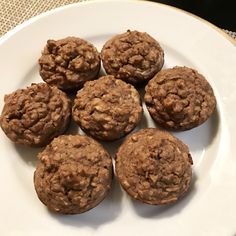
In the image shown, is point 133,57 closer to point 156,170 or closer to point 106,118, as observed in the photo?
point 106,118

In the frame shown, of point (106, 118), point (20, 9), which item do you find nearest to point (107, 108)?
point (106, 118)

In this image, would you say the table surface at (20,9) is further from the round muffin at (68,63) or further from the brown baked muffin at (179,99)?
the brown baked muffin at (179,99)

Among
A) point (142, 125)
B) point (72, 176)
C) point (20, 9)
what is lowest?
point (142, 125)

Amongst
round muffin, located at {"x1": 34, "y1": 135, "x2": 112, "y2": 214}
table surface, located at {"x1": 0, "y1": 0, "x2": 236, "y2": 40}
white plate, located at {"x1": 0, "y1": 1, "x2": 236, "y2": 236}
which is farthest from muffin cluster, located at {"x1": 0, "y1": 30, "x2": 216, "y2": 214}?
table surface, located at {"x1": 0, "y1": 0, "x2": 236, "y2": 40}

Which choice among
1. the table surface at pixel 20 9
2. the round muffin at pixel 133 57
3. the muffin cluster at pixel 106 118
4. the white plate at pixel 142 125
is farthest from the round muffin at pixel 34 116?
the table surface at pixel 20 9

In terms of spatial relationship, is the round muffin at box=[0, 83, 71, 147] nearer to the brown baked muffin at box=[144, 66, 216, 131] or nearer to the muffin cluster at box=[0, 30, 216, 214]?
the muffin cluster at box=[0, 30, 216, 214]

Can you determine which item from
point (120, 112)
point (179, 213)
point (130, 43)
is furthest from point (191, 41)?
point (179, 213)
